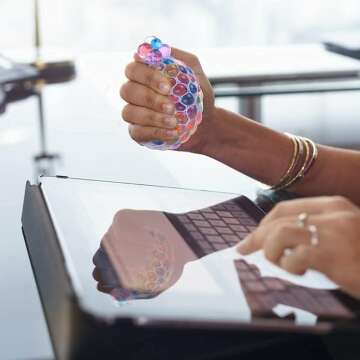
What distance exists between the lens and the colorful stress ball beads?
0.95 meters

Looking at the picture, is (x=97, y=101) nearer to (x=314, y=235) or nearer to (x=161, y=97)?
(x=161, y=97)

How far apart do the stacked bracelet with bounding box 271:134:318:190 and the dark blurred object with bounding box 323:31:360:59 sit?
0.88 metres

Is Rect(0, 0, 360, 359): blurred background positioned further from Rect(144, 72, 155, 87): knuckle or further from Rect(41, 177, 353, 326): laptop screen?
Rect(144, 72, 155, 87): knuckle

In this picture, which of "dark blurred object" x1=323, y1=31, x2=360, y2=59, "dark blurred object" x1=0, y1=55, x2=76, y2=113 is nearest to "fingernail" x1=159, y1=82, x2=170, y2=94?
"dark blurred object" x1=0, y1=55, x2=76, y2=113

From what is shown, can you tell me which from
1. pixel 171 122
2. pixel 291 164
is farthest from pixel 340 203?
pixel 291 164

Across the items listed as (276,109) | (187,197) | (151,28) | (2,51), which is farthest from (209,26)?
(187,197)

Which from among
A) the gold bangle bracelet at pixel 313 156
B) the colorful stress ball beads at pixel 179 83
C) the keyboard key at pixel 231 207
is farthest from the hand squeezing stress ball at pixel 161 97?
the gold bangle bracelet at pixel 313 156

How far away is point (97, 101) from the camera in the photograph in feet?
5.14

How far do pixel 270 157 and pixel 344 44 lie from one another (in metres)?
1.00

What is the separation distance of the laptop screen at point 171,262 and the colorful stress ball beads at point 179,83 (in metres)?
0.10

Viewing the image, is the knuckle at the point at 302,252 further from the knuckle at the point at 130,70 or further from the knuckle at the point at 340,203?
the knuckle at the point at 130,70

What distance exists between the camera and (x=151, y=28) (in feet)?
10.9

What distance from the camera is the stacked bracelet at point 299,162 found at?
112cm

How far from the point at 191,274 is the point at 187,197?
26cm
